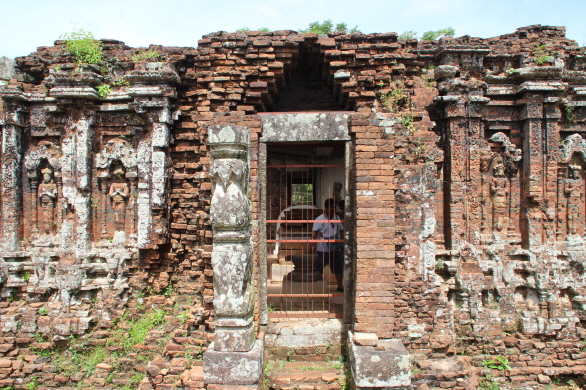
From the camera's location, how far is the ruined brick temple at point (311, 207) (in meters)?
4.76

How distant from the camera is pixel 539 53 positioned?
5988mm

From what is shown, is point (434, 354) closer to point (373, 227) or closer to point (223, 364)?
point (373, 227)

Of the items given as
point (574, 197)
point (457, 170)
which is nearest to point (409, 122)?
point (457, 170)

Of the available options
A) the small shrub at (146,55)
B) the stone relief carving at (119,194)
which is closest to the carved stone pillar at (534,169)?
the small shrub at (146,55)

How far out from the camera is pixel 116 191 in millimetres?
6242

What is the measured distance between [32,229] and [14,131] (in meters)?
1.88

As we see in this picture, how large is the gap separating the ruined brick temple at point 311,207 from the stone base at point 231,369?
523mm

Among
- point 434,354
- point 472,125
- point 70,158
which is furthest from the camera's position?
point 70,158

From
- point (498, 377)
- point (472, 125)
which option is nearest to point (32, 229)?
point (472, 125)

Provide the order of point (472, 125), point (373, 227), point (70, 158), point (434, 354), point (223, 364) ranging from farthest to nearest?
point (70, 158), point (472, 125), point (434, 354), point (373, 227), point (223, 364)

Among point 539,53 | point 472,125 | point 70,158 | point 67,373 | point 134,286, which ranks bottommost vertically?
point 67,373

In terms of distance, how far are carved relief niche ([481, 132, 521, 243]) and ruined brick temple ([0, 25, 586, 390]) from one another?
0.12 feet

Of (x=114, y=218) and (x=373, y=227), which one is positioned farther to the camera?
(x=114, y=218)

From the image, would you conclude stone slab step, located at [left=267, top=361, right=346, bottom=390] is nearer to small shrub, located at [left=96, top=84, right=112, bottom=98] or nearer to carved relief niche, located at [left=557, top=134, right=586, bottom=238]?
carved relief niche, located at [left=557, top=134, right=586, bottom=238]
